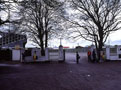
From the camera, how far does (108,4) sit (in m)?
21.5

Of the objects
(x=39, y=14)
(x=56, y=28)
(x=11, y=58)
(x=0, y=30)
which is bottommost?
(x=11, y=58)

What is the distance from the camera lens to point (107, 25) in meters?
23.1

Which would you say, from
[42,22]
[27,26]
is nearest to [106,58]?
[42,22]

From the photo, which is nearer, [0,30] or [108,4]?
[0,30]

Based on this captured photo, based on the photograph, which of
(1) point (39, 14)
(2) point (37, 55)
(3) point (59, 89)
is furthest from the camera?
(1) point (39, 14)

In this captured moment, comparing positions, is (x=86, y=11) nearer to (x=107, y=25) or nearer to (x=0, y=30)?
(x=107, y=25)

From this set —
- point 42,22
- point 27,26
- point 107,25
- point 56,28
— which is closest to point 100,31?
point 107,25

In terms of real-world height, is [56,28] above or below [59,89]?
above

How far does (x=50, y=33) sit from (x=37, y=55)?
22.0 feet

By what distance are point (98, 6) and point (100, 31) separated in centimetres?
430

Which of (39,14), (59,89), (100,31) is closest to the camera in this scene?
(59,89)

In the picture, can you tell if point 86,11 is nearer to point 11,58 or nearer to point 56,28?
point 56,28

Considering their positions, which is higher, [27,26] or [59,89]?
[27,26]

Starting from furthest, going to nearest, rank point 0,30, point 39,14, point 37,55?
1. point 39,14
2. point 37,55
3. point 0,30
